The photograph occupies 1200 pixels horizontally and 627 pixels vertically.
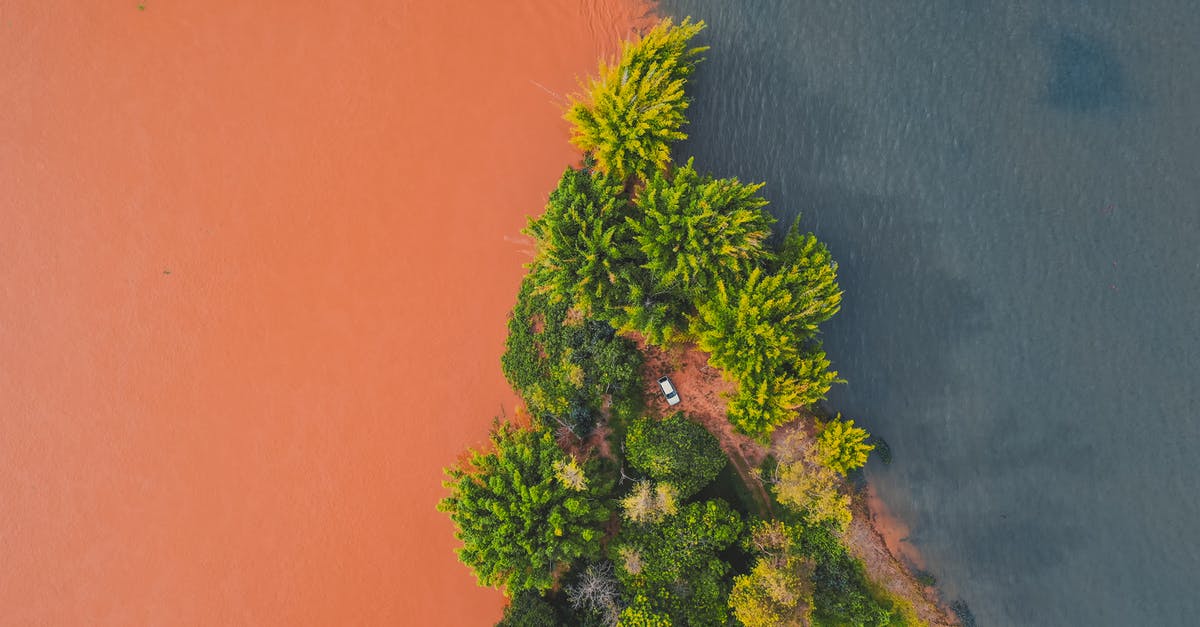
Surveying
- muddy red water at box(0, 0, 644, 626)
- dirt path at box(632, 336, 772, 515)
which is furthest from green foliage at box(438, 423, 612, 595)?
dirt path at box(632, 336, 772, 515)

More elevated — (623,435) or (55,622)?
(55,622)

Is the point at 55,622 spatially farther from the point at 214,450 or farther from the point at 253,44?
the point at 253,44

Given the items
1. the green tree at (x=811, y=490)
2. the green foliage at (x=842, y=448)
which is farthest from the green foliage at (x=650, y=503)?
the green foliage at (x=842, y=448)

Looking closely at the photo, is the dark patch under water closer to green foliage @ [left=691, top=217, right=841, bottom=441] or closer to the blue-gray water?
the blue-gray water

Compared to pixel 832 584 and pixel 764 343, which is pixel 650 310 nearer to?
pixel 764 343

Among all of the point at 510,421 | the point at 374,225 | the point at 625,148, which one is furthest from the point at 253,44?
the point at 510,421

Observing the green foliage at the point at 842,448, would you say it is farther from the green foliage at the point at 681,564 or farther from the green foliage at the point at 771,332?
the green foliage at the point at 681,564
